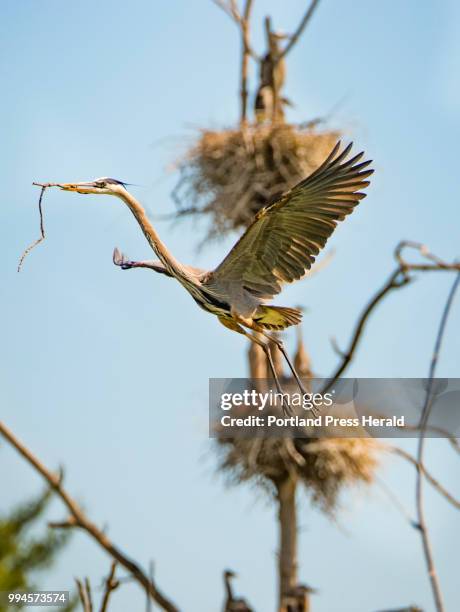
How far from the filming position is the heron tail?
170 centimetres

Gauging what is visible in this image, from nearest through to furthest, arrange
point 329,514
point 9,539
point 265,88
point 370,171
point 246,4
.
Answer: point 370,171 < point 9,539 < point 246,4 < point 329,514 < point 265,88

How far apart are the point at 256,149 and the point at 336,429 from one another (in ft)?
6.32

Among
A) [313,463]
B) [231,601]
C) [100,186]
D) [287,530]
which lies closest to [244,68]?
[313,463]

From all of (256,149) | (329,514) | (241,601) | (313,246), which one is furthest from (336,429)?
(313,246)

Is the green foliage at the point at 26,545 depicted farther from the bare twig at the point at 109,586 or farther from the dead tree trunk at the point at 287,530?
the bare twig at the point at 109,586

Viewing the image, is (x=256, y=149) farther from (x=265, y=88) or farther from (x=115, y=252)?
(x=115, y=252)

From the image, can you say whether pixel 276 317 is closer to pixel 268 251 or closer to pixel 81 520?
pixel 268 251

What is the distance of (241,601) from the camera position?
12.2 feet

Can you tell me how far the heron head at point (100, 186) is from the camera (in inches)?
56.3

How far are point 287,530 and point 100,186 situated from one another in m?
6.56

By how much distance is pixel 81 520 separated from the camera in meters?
4.50

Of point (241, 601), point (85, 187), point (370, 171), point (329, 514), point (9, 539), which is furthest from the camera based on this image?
point (329, 514)

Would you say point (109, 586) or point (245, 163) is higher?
point (245, 163)

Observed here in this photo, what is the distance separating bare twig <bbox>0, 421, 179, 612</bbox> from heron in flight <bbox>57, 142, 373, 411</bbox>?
2.11 metres
